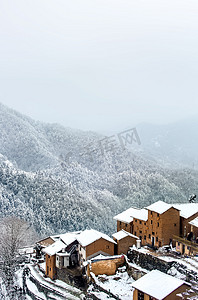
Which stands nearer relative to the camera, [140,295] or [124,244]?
[140,295]

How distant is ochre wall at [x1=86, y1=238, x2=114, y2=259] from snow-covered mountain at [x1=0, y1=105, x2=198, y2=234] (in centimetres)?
3886

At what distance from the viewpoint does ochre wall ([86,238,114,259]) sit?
32.4 metres

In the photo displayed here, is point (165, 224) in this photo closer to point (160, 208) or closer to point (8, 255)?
point (160, 208)

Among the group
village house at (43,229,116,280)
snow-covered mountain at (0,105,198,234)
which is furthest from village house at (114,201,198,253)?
snow-covered mountain at (0,105,198,234)

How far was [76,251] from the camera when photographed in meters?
34.8

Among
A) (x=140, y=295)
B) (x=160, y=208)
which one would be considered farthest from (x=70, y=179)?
(x=140, y=295)

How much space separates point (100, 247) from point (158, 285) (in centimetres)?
961

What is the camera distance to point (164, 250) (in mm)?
31328

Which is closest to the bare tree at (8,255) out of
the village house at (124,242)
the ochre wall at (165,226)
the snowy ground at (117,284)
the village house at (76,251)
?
the village house at (76,251)

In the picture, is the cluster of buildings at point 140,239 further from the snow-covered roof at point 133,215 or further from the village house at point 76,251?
the snow-covered roof at point 133,215

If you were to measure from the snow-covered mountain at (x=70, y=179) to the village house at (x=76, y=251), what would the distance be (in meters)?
35.3

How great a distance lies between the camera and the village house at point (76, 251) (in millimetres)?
32594

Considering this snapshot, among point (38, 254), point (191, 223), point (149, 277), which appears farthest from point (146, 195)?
point (149, 277)

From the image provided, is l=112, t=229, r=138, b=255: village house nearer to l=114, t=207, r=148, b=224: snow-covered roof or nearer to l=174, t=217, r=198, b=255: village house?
l=114, t=207, r=148, b=224: snow-covered roof
